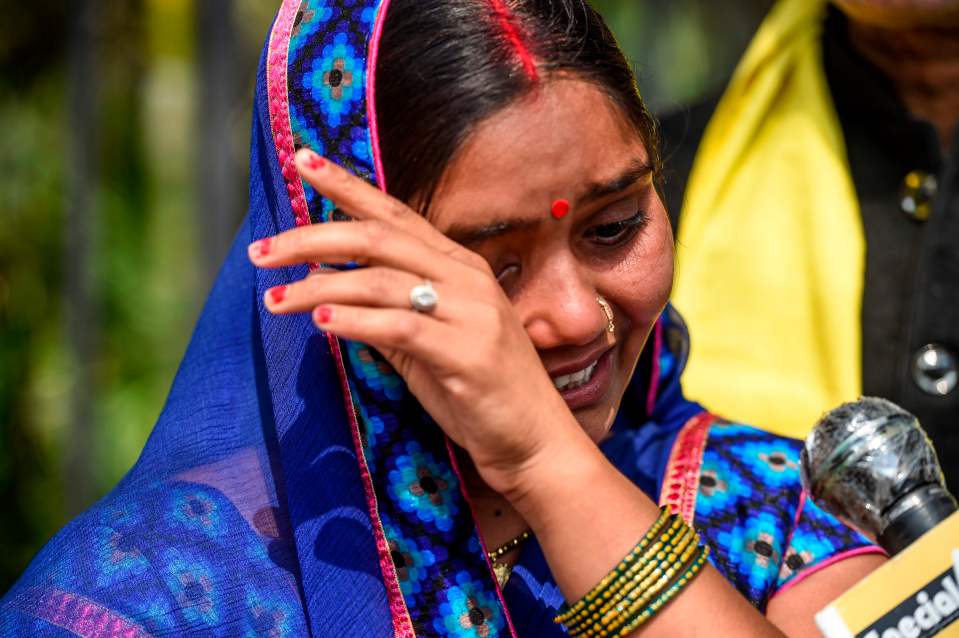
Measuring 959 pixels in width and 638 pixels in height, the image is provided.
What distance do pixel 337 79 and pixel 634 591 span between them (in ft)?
2.47

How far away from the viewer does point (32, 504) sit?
4.69 meters

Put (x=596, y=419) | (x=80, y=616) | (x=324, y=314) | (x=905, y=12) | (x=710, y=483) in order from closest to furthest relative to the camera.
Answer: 1. (x=324, y=314)
2. (x=80, y=616)
3. (x=596, y=419)
4. (x=710, y=483)
5. (x=905, y=12)

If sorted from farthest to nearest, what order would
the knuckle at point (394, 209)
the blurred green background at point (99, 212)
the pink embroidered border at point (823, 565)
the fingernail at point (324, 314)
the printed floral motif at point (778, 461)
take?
1. the blurred green background at point (99, 212)
2. the printed floral motif at point (778, 461)
3. the pink embroidered border at point (823, 565)
4. the knuckle at point (394, 209)
5. the fingernail at point (324, 314)

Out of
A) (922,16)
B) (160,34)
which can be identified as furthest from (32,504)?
(922,16)

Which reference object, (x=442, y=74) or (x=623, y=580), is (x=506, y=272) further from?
(x=623, y=580)

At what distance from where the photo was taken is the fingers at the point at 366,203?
1.47 meters

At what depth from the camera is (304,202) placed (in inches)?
66.3

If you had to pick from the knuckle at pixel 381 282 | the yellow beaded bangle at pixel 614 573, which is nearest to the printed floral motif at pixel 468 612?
the yellow beaded bangle at pixel 614 573

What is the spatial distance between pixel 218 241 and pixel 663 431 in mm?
2043

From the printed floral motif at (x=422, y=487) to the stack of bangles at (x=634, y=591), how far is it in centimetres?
25

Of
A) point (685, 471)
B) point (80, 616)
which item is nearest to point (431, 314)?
point (80, 616)

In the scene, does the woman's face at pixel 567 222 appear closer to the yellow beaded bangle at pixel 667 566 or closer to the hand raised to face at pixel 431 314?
the hand raised to face at pixel 431 314

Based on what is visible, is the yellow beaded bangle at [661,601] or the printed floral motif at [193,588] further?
the printed floral motif at [193,588]

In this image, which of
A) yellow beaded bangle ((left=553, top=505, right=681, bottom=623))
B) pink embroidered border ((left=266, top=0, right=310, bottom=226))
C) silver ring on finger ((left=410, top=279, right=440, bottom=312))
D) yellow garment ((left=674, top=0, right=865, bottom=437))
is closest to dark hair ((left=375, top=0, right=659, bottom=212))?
pink embroidered border ((left=266, top=0, right=310, bottom=226))
